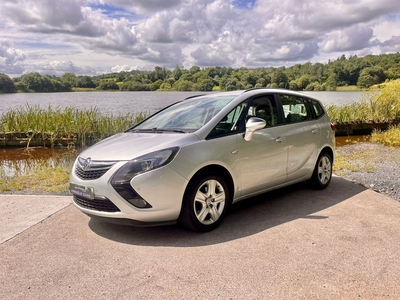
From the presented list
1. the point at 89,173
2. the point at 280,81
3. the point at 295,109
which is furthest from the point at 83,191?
the point at 280,81

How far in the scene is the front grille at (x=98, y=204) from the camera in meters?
3.52

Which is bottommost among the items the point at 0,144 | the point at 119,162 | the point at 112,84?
the point at 0,144

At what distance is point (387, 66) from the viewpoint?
21.0 m

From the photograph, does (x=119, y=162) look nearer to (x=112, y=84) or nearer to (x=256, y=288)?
(x=256, y=288)

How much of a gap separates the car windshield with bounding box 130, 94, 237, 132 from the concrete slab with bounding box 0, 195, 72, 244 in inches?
66.4

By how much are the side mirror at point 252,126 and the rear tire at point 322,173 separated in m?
1.92

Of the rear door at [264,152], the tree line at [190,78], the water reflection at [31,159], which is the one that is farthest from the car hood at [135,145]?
the tree line at [190,78]

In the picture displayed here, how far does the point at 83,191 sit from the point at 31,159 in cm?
780

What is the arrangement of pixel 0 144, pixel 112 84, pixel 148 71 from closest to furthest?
pixel 0 144
pixel 148 71
pixel 112 84

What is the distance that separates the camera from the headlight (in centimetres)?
341

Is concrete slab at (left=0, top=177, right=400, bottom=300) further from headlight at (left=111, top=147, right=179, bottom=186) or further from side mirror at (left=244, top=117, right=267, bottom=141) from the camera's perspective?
side mirror at (left=244, top=117, right=267, bottom=141)

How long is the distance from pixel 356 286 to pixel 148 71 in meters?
24.4

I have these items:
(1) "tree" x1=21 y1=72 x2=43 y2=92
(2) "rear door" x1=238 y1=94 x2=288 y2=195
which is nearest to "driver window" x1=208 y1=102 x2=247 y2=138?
(2) "rear door" x1=238 y1=94 x2=288 y2=195

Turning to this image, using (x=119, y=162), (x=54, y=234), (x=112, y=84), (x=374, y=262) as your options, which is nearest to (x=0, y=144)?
(x=54, y=234)
